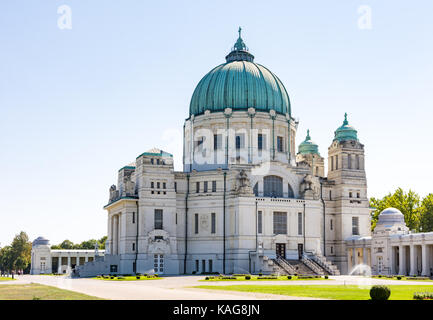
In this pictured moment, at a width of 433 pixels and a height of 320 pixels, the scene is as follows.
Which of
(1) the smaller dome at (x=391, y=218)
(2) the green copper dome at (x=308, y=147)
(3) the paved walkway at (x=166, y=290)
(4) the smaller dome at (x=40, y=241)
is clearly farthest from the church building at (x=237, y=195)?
(4) the smaller dome at (x=40, y=241)

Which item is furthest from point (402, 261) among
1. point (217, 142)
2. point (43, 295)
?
point (43, 295)

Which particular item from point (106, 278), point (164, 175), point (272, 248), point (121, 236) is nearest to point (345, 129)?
point (272, 248)

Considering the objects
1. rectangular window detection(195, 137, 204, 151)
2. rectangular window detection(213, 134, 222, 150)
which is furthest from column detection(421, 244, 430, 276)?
rectangular window detection(195, 137, 204, 151)

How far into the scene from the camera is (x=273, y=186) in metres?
96.1

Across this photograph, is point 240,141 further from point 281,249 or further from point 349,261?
point 349,261

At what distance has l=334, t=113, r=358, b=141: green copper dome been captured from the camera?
10412 centimetres

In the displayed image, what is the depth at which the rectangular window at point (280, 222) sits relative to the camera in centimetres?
9325

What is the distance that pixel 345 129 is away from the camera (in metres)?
105

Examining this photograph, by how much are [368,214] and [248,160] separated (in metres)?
23.4

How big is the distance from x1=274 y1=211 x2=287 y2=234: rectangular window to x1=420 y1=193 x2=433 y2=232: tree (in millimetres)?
32725

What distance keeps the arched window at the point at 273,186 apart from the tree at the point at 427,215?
32.4 metres

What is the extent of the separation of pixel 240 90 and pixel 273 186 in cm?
1695

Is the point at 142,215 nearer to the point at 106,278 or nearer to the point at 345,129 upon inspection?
the point at 106,278

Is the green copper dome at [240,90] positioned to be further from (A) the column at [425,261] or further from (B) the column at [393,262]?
(A) the column at [425,261]
